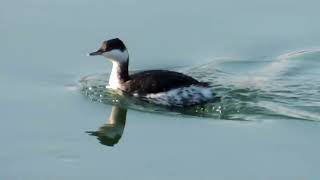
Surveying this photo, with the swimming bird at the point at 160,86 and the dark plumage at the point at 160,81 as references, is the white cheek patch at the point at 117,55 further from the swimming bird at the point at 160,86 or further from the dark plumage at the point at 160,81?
the dark plumage at the point at 160,81

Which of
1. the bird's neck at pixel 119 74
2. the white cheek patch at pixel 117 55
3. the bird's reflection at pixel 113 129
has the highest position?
the white cheek patch at pixel 117 55

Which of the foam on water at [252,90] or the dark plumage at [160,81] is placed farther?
the dark plumage at [160,81]

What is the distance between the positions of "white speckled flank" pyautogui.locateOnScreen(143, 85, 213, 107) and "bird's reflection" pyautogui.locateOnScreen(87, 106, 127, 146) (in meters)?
0.48

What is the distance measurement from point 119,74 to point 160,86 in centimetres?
77

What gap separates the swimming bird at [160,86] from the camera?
1339 centimetres

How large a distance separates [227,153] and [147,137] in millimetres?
1068

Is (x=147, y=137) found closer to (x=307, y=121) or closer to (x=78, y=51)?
(x=307, y=121)

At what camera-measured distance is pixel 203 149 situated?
11.9 meters

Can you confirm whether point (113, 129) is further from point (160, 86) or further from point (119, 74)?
point (119, 74)

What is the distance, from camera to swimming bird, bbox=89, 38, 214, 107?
1339 cm

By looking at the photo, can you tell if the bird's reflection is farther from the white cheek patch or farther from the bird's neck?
the white cheek patch

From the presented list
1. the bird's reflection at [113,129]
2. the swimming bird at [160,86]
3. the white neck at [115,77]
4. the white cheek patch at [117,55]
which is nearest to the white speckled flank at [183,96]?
the swimming bird at [160,86]

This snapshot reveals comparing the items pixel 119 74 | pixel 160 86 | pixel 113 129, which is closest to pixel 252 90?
pixel 160 86

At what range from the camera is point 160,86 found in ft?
44.1
